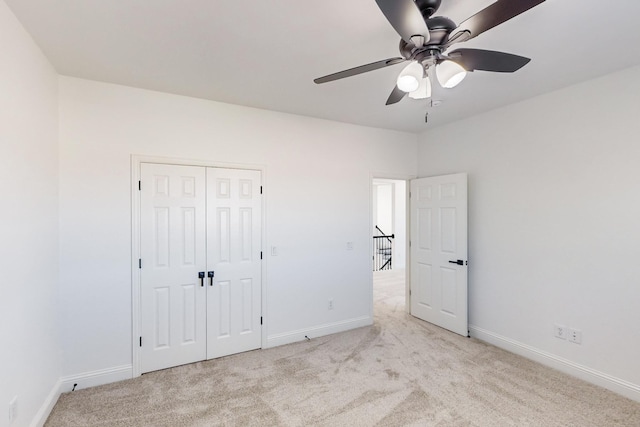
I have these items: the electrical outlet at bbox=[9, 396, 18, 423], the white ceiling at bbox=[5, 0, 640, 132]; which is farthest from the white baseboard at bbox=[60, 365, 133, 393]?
the white ceiling at bbox=[5, 0, 640, 132]

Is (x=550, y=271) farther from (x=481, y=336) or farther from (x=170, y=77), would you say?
(x=170, y=77)

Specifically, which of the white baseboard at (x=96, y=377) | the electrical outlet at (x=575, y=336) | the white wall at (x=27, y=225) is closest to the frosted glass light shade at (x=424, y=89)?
the white wall at (x=27, y=225)

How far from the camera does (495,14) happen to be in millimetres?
1273

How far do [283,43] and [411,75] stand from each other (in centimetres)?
99

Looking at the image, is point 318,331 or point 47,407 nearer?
point 47,407

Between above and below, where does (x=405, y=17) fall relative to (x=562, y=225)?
above

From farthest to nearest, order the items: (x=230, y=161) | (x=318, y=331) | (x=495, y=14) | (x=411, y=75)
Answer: (x=318, y=331) < (x=230, y=161) < (x=411, y=75) < (x=495, y=14)

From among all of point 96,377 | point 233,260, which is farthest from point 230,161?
point 96,377

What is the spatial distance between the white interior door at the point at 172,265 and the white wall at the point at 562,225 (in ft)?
10.6

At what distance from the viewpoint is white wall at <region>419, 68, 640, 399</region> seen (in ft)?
8.34

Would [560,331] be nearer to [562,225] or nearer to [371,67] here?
[562,225]

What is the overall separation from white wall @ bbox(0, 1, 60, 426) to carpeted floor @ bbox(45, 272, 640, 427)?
0.51m

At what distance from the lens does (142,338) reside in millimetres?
2895

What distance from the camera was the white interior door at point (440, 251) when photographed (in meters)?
3.76
